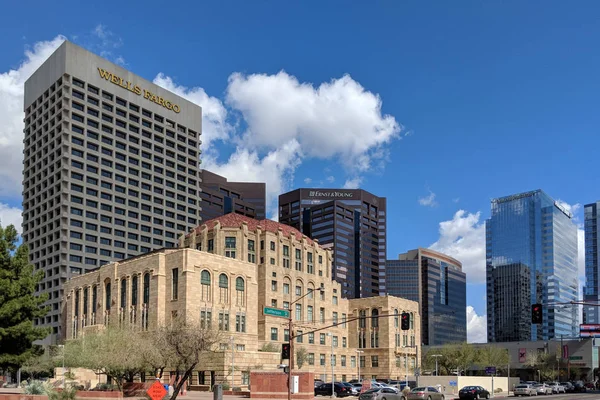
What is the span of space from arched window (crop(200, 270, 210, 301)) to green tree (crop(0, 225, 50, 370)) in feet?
138

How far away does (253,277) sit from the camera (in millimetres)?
100750

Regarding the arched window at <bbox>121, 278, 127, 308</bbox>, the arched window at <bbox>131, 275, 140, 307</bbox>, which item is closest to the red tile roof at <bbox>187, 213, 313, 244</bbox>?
the arched window at <bbox>121, 278, 127, 308</bbox>

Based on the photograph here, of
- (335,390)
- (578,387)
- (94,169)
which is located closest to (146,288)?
(335,390)

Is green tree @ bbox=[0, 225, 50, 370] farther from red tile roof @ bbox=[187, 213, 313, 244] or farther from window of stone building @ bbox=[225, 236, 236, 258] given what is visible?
red tile roof @ bbox=[187, 213, 313, 244]

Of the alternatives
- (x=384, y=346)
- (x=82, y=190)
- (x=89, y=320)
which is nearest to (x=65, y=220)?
(x=82, y=190)

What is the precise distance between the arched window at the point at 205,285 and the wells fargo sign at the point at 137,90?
9039cm

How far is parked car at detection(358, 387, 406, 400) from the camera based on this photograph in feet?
169

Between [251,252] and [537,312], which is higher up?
[251,252]

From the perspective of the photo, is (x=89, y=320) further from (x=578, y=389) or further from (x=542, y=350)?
(x=542, y=350)

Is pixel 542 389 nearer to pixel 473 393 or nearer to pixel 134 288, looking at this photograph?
pixel 473 393

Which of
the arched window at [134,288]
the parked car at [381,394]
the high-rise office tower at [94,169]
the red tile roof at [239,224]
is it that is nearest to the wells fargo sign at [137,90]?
the high-rise office tower at [94,169]

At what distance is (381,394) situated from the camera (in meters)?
52.2

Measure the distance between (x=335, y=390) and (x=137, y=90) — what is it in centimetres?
12615

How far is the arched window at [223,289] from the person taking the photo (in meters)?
95.3
